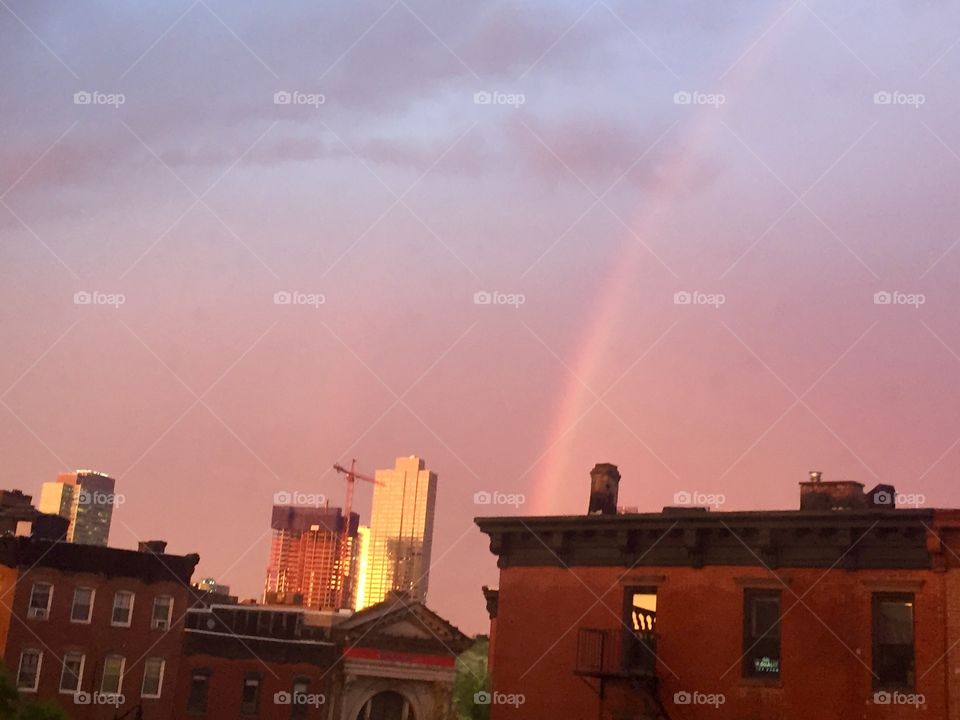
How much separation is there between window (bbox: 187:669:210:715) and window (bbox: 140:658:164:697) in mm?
1690

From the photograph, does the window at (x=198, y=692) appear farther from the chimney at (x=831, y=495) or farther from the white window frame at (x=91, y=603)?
the chimney at (x=831, y=495)

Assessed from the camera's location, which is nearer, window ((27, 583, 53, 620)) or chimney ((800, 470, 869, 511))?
chimney ((800, 470, 869, 511))

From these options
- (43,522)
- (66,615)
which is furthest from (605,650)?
(43,522)

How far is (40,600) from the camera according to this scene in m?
57.2

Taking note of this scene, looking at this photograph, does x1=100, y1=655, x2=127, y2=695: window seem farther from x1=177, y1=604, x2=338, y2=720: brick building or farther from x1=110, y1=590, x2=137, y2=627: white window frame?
x1=177, y1=604, x2=338, y2=720: brick building

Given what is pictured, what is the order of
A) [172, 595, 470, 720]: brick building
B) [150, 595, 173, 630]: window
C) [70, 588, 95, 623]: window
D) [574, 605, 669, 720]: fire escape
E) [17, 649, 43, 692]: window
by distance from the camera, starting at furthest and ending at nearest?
[172, 595, 470, 720]: brick building < [150, 595, 173, 630]: window < [70, 588, 95, 623]: window < [17, 649, 43, 692]: window < [574, 605, 669, 720]: fire escape

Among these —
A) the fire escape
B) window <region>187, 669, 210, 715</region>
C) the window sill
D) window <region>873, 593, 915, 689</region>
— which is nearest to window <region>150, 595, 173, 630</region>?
window <region>187, 669, 210, 715</region>

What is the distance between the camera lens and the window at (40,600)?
5697 cm

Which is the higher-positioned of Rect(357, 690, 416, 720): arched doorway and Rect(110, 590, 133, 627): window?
Rect(110, 590, 133, 627): window

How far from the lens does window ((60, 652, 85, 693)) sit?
57.2 meters

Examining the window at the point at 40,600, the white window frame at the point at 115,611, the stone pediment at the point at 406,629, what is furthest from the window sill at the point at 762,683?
the stone pediment at the point at 406,629

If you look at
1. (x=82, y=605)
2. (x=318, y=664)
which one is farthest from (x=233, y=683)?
(x=82, y=605)

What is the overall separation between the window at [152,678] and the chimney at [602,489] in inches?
1363

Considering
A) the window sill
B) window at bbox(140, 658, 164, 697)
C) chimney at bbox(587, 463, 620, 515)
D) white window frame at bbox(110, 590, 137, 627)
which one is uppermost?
chimney at bbox(587, 463, 620, 515)
